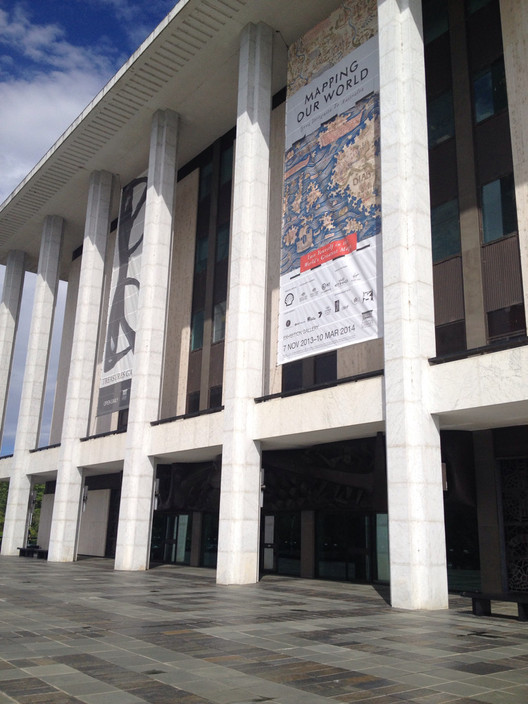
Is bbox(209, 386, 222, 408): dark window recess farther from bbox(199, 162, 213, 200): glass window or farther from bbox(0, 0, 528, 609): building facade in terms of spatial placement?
bbox(199, 162, 213, 200): glass window

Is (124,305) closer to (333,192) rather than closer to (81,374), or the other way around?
(81,374)

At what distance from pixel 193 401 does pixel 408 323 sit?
17.1 m

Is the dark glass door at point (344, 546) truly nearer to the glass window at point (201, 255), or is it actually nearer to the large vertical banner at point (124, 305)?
the large vertical banner at point (124, 305)

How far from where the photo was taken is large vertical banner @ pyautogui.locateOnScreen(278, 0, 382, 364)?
66.1ft

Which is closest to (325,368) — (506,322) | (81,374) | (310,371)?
(310,371)

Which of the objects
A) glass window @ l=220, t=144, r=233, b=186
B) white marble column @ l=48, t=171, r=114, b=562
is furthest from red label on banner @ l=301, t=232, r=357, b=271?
white marble column @ l=48, t=171, r=114, b=562

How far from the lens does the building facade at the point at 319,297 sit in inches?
691

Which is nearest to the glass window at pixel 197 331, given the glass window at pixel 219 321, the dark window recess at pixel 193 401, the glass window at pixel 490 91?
the glass window at pixel 219 321

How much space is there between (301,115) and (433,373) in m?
12.8

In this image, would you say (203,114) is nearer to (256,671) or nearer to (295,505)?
(295,505)

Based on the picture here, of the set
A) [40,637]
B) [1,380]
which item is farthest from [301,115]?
[1,380]

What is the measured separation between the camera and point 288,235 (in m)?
23.8

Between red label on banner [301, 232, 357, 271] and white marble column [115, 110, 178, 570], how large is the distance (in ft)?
30.6

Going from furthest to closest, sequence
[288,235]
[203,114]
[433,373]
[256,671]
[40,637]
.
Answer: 1. [203,114]
2. [288,235]
3. [433,373]
4. [40,637]
5. [256,671]
